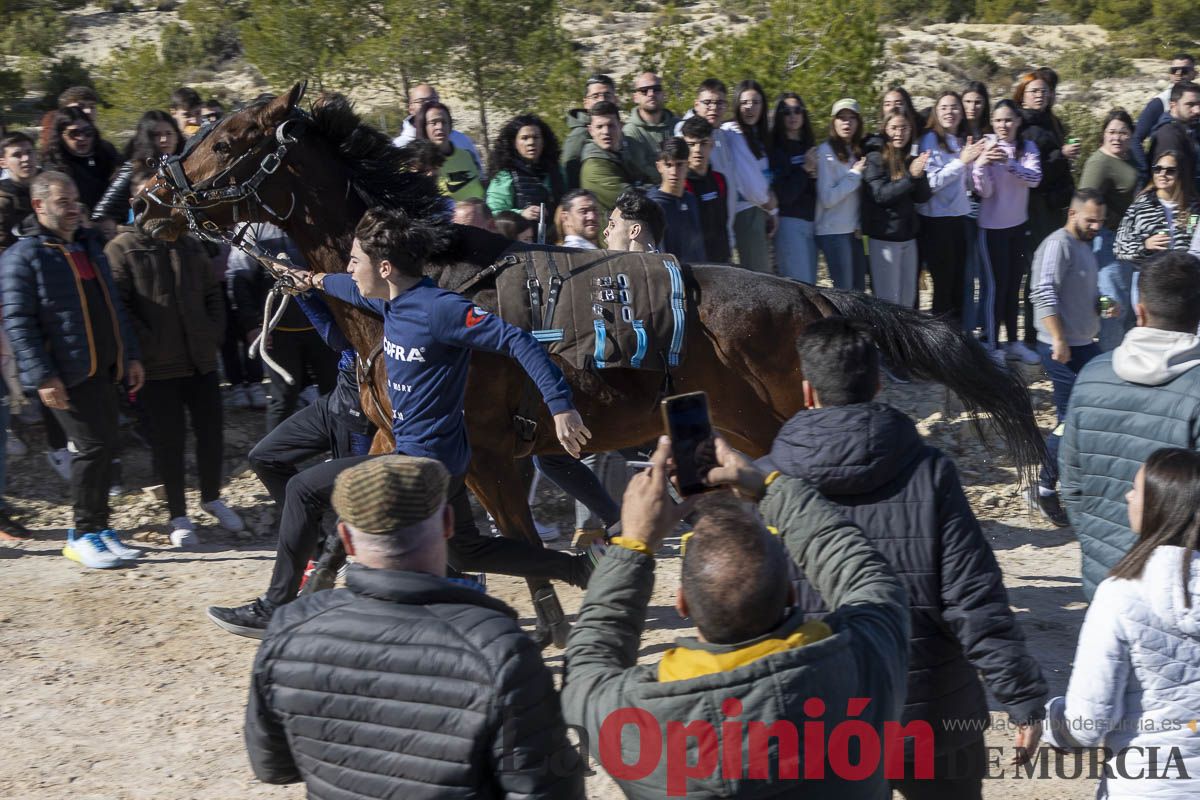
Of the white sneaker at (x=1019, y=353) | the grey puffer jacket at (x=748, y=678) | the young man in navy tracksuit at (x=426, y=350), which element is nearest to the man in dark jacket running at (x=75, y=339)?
the young man in navy tracksuit at (x=426, y=350)

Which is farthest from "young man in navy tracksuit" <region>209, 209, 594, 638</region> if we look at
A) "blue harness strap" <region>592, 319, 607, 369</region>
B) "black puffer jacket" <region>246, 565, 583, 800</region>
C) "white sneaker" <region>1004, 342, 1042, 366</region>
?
"white sneaker" <region>1004, 342, 1042, 366</region>

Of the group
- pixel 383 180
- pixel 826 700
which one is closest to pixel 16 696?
pixel 383 180

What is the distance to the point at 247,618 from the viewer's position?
18.7 ft

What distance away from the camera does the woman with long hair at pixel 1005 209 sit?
913 centimetres

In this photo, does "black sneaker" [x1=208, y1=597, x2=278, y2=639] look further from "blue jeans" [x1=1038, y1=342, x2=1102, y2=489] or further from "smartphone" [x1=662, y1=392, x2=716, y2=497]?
"blue jeans" [x1=1038, y1=342, x2=1102, y2=489]

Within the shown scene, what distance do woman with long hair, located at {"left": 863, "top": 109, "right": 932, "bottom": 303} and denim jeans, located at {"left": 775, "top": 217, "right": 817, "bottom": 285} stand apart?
0.42 meters

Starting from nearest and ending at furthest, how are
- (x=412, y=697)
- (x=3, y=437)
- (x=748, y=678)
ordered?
(x=748, y=678)
(x=412, y=697)
(x=3, y=437)

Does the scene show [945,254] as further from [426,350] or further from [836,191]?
[426,350]

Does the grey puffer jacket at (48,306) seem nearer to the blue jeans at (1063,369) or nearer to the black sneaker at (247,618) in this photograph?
the black sneaker at (247,618)

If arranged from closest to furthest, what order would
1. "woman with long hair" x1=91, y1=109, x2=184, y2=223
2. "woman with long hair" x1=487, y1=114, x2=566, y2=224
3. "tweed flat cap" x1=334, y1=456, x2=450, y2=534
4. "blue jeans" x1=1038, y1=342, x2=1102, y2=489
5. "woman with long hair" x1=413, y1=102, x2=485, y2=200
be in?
→ "tweed flat cap" x1=334, y1=456, x2=450, y2=534 < "blue jeans" x1=1038, y1=342, x2=1102, y2=489 < "woman with long hair" x1=91, y1=109, x2=184, y2=223 < "woman with long hair" x1=487, y1=114, x2=566, y2=224 < "woman with long hair" x1=413, y1=102, x2=485, y2=200

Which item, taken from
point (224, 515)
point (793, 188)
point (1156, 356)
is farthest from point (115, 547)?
point (1156, 356)

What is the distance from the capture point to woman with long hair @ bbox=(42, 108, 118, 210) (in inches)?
320

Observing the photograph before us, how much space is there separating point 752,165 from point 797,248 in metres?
0.75

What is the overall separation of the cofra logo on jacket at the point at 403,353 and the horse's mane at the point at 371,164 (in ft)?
3.71
